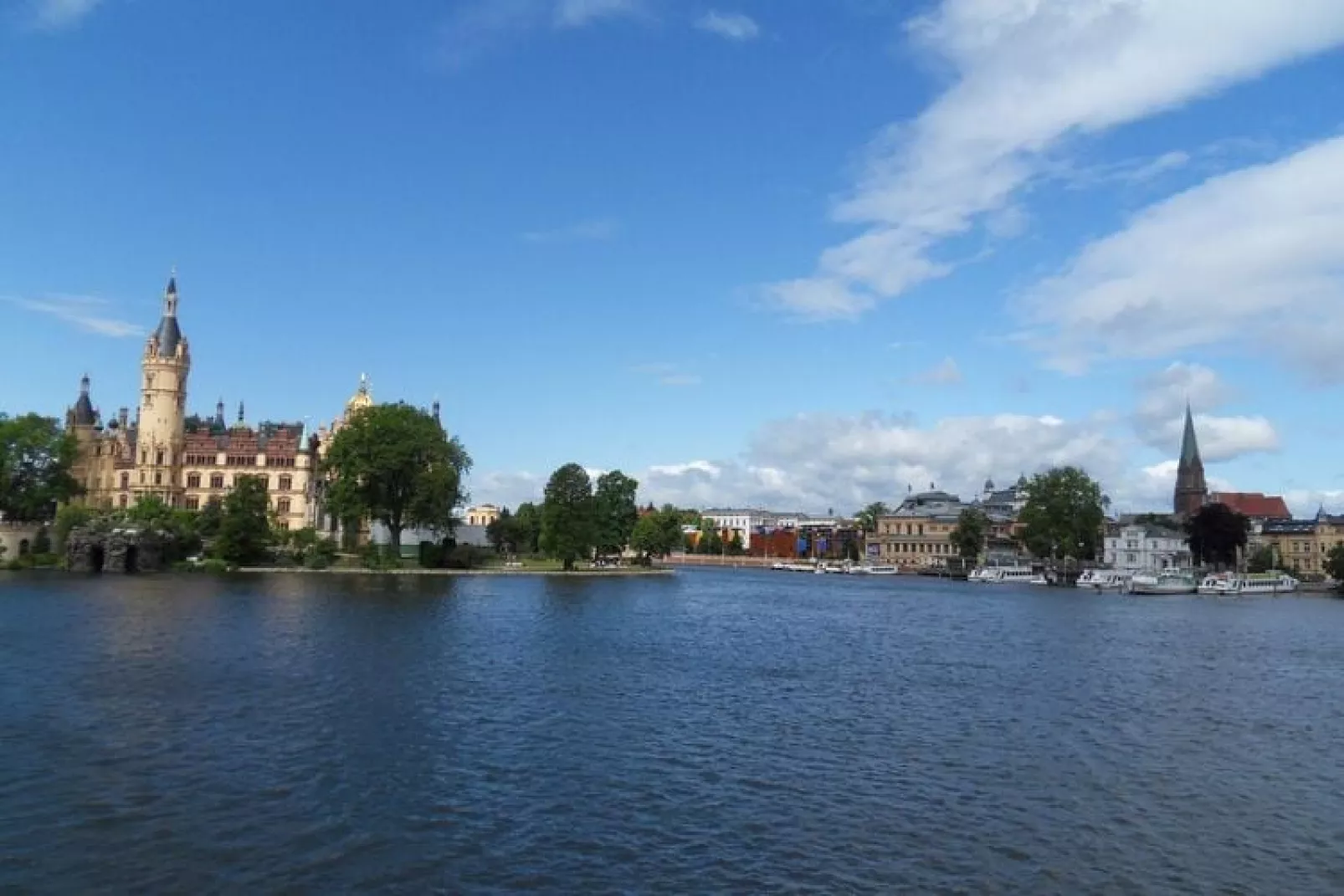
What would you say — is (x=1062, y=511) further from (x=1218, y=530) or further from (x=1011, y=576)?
(x=1218, y=530)

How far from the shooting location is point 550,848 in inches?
772

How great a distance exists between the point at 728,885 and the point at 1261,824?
13519mm

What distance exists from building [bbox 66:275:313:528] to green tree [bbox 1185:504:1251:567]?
145 meters

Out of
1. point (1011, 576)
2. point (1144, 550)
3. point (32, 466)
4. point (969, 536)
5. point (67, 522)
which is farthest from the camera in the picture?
point (969, 536)

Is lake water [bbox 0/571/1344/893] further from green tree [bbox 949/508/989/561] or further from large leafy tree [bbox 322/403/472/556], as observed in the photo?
green tree [bbox 949/508/989/561]

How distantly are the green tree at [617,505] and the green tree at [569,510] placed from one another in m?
21.0

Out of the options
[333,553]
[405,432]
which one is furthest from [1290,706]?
[333,553]

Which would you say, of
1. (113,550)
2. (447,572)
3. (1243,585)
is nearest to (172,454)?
(113,550)

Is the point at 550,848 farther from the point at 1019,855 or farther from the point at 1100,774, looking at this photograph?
the point at 1100,774

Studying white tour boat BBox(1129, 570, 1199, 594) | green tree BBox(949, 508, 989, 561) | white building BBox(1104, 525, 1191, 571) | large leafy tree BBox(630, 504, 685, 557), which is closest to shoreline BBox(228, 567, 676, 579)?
large leafy tree BBox(630, 504, 685, 557)

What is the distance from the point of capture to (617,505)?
150m

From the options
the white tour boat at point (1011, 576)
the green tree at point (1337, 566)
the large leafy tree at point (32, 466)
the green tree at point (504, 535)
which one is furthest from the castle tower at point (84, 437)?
the green tree at point (1337, 566)

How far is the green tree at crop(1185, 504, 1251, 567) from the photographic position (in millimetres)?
167750

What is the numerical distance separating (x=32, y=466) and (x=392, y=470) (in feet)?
→ 151
